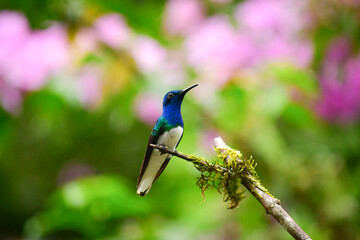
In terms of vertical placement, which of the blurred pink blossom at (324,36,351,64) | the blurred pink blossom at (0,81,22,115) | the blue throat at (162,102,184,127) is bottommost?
the blue throat at (162,102,184,127)

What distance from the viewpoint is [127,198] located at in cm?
109

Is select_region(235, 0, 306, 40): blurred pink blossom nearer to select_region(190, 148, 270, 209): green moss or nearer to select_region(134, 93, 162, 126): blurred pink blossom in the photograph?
select_region(134, 93, 162, 126): blurred pink blossom

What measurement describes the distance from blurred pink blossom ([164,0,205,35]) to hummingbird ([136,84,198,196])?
52.5 inches

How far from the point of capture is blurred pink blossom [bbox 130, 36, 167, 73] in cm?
132

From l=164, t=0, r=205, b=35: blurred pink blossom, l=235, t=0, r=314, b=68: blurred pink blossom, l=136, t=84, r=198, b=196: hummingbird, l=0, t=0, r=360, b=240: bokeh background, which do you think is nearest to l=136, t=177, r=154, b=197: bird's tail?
l=136, t=84, r=198, b=196: hummingbird

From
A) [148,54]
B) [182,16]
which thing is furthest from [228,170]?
[182,16]

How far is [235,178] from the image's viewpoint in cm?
28

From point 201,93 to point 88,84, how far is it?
45cm

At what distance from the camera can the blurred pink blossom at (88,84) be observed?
1.40 metres

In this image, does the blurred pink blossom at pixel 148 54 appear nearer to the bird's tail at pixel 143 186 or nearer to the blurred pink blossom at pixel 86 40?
the blurred pink blossom at pixel 86 40

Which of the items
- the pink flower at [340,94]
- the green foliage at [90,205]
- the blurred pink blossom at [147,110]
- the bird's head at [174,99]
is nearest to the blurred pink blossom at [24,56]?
the blurred pink blossom at [147,110]

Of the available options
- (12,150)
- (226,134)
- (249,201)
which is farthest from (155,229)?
(12,150)

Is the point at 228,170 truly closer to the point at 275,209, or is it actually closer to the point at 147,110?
the point at 275,209

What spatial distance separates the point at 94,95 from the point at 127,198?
419 mm
